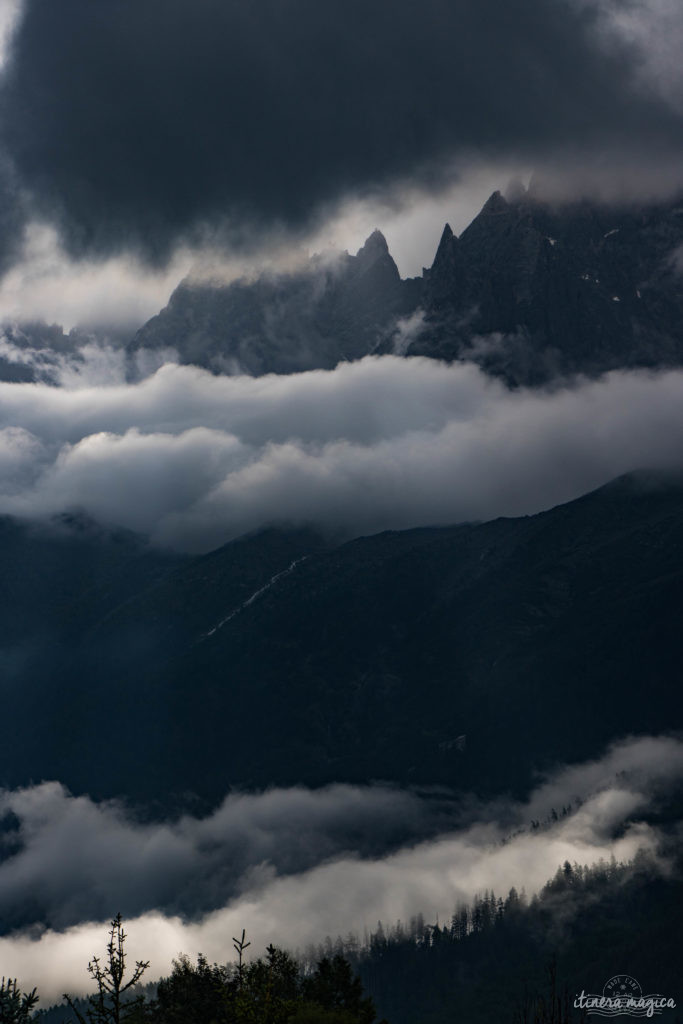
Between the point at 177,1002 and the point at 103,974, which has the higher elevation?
the point at 103,974

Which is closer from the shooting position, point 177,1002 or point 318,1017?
point 318,1017

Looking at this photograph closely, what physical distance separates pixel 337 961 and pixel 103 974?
134 metres

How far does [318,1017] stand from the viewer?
429ft

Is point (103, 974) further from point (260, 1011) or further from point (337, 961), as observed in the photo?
point (337, 961)

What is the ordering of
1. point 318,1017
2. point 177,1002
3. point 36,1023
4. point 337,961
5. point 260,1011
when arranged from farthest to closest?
point 337,961
point 177,1002
point 318,1017
point 36,1023
point 260,1011

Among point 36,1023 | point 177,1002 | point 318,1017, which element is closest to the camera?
point 36,1023

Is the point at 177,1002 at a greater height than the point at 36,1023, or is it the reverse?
the point at 36,1023

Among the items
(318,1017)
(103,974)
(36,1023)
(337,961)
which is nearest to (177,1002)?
(337,961)

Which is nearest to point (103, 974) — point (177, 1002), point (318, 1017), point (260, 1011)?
point (260, 1011)

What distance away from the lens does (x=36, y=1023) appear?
9862 cm

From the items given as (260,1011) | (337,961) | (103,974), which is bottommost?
(337,961)

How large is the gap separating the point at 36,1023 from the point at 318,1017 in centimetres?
4065

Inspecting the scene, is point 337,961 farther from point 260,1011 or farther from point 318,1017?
point 260,1011

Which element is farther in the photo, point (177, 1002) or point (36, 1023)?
point (177, 1002)
